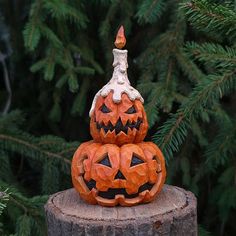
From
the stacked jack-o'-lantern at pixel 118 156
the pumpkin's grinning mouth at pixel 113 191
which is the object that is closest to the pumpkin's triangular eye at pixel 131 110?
the stacked jack-o'-lantern at pixel 118 156

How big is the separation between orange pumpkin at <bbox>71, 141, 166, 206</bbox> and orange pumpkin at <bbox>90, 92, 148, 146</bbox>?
3cm

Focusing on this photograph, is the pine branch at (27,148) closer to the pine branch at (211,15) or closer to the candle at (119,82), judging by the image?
the candle at (119,82)

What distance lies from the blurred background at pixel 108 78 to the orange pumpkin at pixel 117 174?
31 cm

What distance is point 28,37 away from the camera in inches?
105

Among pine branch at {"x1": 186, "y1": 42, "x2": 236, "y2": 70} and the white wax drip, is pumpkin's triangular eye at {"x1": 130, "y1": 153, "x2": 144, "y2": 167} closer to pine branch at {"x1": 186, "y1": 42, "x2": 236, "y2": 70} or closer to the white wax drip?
the white wax drip

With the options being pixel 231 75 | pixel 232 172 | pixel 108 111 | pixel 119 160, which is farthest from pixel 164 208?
pixel 232 172

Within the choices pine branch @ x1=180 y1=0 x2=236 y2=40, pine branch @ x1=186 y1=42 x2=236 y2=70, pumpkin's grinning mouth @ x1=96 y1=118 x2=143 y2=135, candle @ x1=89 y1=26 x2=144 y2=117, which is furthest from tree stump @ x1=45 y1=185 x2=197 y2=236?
pine branch @ x1=180 y1=0 x2=236 y2=40

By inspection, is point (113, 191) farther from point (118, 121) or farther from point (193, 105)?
point (193, 105)

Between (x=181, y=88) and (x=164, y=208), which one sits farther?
(x=181, y=88)

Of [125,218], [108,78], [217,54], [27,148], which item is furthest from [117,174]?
[108,78]

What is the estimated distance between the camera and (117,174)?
1.97 meters

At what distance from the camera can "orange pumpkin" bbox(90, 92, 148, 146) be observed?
201 centimetres

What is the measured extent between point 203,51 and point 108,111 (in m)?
0.52

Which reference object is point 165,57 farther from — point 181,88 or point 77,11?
point 77,11
